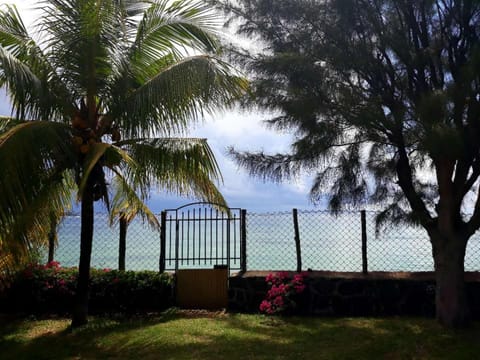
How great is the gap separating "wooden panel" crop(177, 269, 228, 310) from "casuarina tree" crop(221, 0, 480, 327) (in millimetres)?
2655

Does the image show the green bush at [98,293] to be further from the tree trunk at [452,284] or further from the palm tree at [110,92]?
the tree trunk at [452,284]

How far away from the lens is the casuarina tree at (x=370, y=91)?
5742mm

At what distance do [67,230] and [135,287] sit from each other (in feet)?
6.52

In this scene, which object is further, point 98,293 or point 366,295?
point 98,293

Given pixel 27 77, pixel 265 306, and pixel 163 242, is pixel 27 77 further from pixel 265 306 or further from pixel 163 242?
pixel 265 306

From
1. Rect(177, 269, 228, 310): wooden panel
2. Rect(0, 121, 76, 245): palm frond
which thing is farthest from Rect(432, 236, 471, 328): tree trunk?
Rect(0, 121, 76, 245): palm frond

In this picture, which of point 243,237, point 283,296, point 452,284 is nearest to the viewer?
point 452,284

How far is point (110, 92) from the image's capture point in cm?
663

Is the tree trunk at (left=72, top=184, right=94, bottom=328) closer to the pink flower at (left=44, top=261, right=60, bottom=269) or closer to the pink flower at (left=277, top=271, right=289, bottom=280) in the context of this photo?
the pink flower at (left=44, top=261, right=60, bottom=269)

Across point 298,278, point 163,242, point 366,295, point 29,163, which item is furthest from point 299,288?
point 29,163

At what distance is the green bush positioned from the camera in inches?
317

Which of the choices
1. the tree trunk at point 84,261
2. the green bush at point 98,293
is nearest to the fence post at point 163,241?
the green bush at point 98,293

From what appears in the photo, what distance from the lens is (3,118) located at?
6.84 metres

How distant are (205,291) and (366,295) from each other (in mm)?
2711
